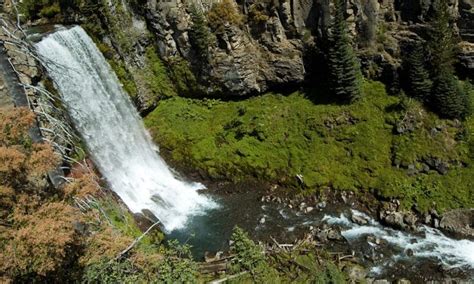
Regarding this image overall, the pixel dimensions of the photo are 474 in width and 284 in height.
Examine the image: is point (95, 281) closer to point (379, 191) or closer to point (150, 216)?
point (150, 216)

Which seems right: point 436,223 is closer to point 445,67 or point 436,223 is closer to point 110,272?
point 445,67

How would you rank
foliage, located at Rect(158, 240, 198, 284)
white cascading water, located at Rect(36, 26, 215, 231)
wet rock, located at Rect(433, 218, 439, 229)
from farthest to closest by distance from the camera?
white cascading water, located at Rect(36, 26, 215, 231), wet rock, located at Rect(433, 218, 439, 229), foliage, located at Rect(158, 240, 198, 284)

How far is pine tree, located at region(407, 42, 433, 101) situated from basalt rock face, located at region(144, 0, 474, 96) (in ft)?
4.33

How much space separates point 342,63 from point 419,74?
4.43 m

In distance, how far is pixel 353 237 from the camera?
23453 mm

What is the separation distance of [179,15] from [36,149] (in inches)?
858

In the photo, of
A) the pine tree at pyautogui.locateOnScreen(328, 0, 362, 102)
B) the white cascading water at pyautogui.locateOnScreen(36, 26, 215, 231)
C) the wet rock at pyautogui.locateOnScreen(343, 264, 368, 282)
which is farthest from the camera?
the pine tree at pyautogui.locateOnScreen(328, 0, 362, 102)

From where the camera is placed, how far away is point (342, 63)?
27562 mm

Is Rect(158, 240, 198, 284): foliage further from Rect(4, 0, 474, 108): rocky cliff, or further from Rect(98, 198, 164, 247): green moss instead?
Rect(4, 0, 474, 108): rocky cliff

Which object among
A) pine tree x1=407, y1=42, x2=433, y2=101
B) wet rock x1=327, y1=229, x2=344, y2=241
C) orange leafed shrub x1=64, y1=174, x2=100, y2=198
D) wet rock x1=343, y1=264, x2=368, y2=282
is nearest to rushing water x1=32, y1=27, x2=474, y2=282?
wet rock x1=327, y1=229, x2=344, y2=241

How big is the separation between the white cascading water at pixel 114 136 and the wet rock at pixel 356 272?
875cm

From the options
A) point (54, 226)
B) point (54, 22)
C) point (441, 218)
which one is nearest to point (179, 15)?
point (54, 22)

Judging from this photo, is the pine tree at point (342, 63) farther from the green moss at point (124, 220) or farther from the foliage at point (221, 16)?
the green moss at point (124, 220)

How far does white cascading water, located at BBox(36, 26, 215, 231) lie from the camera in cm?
2483
